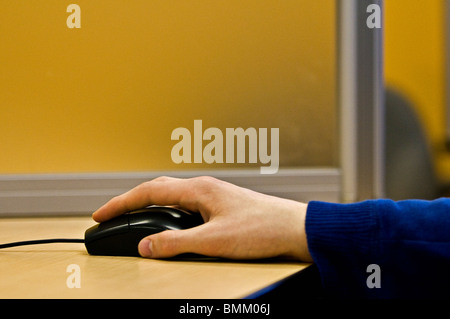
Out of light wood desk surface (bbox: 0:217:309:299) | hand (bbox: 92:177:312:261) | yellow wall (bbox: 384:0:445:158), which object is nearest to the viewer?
light wood desk surface (bbox: 0:217:309:299)

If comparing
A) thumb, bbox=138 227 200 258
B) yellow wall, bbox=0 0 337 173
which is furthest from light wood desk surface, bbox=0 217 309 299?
yellow wall, bbox=0 0 337 173

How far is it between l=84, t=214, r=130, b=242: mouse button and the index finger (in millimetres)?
15

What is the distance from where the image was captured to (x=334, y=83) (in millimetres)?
1074

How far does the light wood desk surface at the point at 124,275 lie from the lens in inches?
17.7

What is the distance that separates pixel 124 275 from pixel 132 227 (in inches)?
4.0

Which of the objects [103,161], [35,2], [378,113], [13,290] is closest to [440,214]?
[13,290]

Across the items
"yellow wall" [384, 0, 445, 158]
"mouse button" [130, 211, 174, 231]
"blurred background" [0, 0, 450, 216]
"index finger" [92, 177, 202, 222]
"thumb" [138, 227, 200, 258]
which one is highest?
"yellow wall" [384, 0, 445, 158]

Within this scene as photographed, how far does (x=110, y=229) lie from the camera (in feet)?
2.04

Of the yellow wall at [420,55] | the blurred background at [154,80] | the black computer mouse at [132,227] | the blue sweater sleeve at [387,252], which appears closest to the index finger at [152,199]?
the black computer mouse at [132,227]

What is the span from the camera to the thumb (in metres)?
0.58

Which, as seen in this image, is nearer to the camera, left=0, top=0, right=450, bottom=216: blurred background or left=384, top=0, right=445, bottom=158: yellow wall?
left=0, top=0, right=450, bottom=216: blurred background

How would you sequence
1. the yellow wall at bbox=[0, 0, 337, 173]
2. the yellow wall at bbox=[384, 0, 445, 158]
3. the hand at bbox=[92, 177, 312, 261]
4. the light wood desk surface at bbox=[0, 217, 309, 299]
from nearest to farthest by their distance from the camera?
1. the light wood desk surface at bbox=[0, 217, 309, 299]
2. the hand at bbox=[92, 177, 312, 261]
3. the yellow wall at bbox=[0, 0, 337, 173]
4. the yellow wall at bbox=[384, 0, 445, 158]

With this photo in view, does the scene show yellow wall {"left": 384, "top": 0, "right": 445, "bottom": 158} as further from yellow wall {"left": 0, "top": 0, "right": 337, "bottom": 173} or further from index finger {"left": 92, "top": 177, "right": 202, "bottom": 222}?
index finger {"left": 92, "top": 177, "right": 202, "bottom": 222}

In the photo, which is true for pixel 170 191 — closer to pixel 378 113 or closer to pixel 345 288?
pixel 345 288
